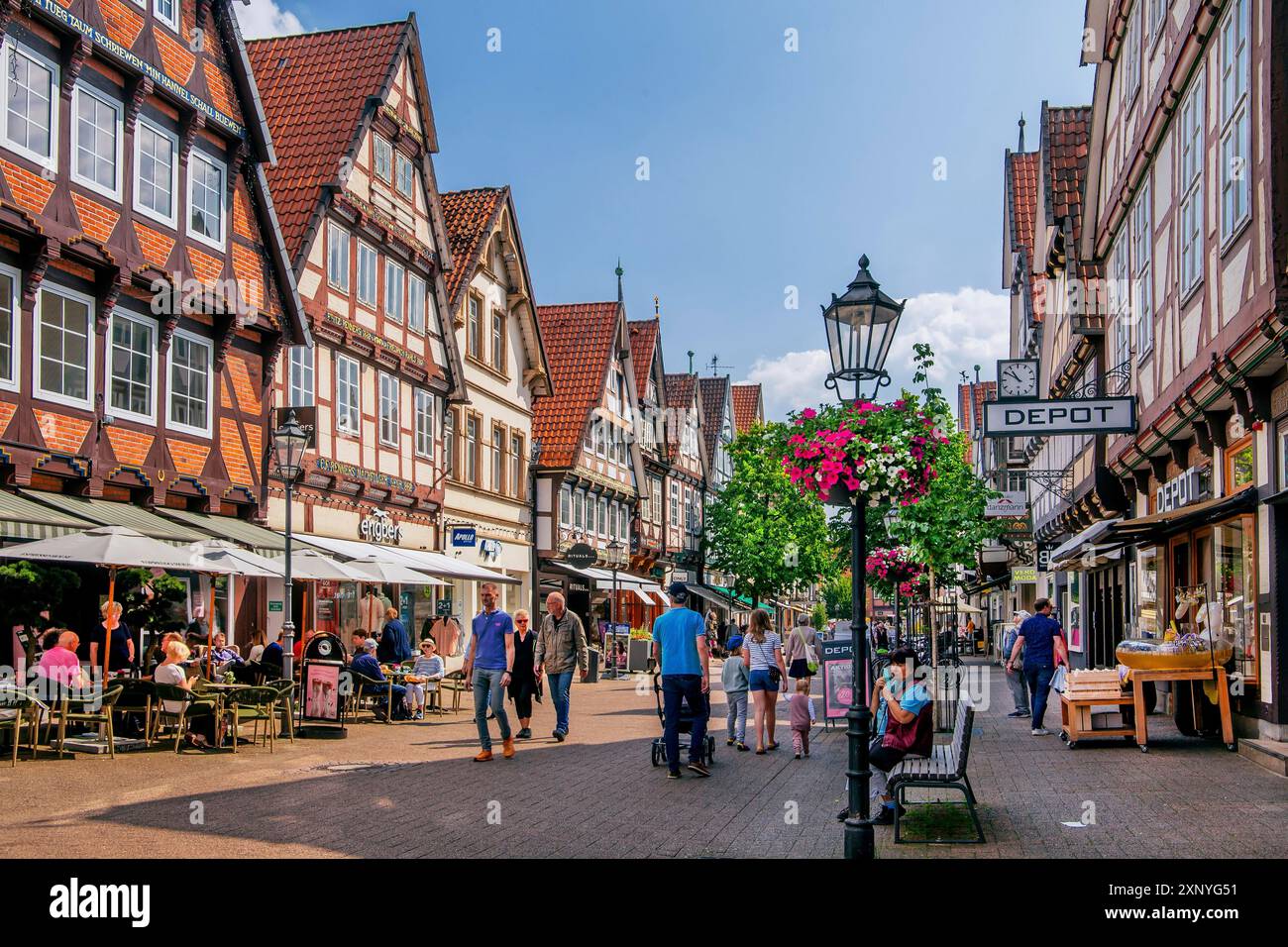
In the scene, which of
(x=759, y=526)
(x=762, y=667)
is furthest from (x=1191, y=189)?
(x=759, y=526)

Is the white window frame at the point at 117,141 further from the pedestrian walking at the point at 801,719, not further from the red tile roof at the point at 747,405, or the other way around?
the red tile roof at the point at 747,405

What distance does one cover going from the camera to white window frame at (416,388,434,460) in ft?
100

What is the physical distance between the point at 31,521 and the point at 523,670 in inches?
236

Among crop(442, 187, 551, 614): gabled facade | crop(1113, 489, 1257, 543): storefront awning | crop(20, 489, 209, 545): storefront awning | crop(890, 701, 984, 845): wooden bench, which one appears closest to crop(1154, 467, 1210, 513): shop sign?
Answer: crop(1113, 489, 1257, 543): storefront awning

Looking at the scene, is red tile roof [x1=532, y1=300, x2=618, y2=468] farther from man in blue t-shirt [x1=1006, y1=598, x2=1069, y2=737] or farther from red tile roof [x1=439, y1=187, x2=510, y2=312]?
man in blue t-shirt [x1=1006, y1=598, x2=1069, y2=737]

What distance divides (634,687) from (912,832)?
22.4 m

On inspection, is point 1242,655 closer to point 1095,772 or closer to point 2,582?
point 1095,772

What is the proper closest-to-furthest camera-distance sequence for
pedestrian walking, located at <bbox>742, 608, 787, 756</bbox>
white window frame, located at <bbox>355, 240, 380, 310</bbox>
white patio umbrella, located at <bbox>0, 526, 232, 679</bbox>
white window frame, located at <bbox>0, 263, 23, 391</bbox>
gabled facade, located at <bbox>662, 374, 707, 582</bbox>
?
white patio umbrella, located at <bbox>0, 526, 232, 679</bbox>, pedestrian walking, located at <bbox>742, 608, 787, 756</bbox>, white window frame, located at <bbox>0, 263, 23, 391</bbox>, white window frame, located at <bbox>355, 240, 380, 310</bbox>, gabled facade, located at <bbox>662, 374, 707, 582</bbox>

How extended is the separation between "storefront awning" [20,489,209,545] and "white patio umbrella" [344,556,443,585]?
2.38 m

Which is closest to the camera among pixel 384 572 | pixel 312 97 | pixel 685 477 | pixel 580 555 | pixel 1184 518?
pixel 1184 518

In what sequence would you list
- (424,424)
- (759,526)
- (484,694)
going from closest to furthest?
(484,694) < (424,424) < (759,526)

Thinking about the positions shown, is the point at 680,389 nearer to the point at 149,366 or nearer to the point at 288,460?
the point at 149,366

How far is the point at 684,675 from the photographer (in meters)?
14.0

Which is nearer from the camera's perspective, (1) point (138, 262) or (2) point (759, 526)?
(1) point (138, 262)
